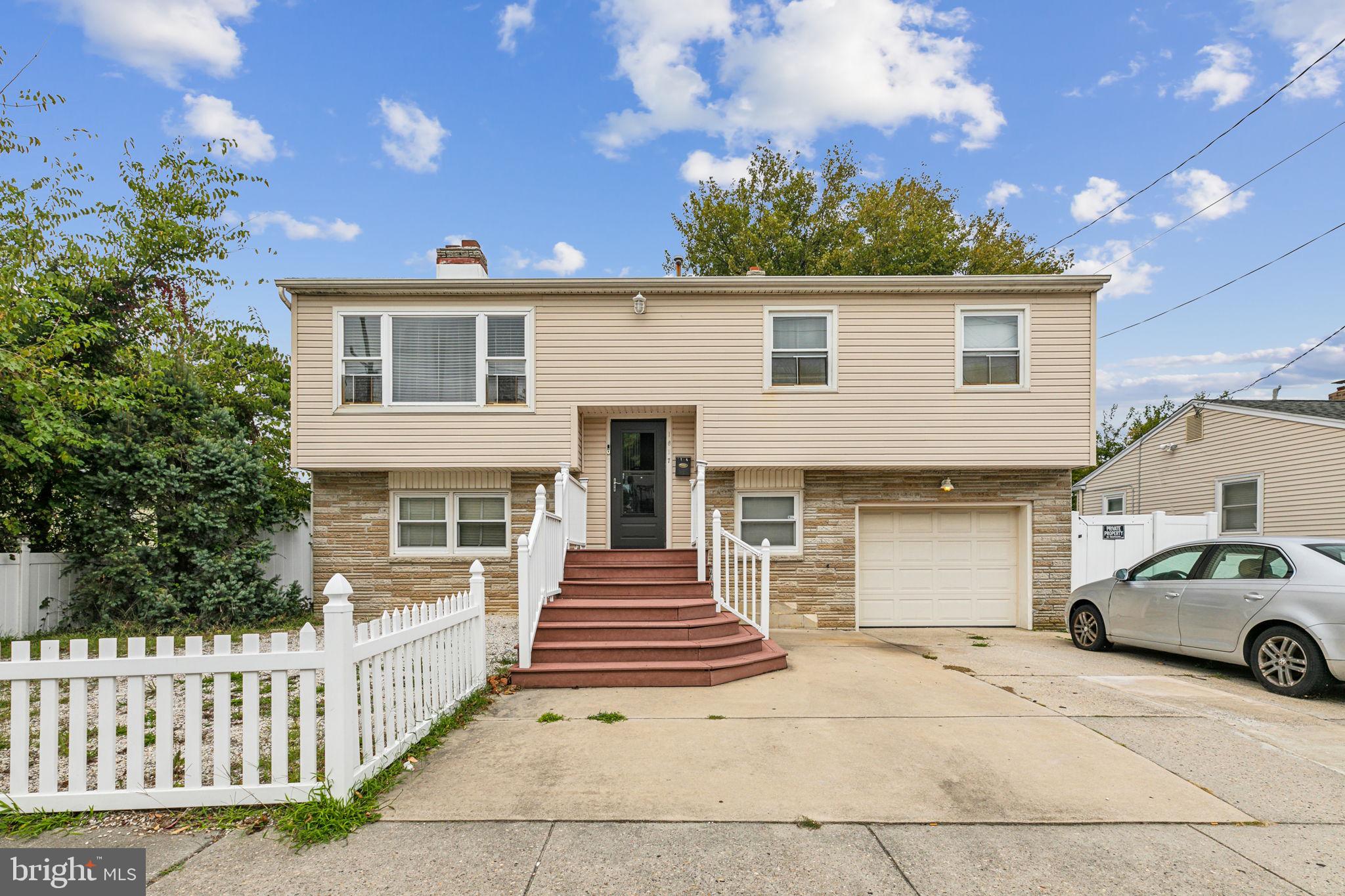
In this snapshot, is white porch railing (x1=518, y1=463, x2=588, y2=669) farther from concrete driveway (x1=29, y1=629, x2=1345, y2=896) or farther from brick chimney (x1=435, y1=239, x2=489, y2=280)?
brick chimney (x1=435, y1=239, x2=489, y2=280)

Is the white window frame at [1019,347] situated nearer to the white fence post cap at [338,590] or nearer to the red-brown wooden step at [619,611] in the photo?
the red-brown wooden step at [619,611]

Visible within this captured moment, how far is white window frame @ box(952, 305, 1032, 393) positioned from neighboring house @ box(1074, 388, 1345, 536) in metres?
5.74

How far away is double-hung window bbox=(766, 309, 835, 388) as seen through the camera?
32.8 ft

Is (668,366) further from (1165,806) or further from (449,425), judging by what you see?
(1165,806)

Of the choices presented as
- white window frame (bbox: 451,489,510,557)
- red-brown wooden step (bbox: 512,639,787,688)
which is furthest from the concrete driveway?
white window frame (bbox: 451,489,510,557)

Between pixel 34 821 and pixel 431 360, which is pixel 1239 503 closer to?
pixel 431 360

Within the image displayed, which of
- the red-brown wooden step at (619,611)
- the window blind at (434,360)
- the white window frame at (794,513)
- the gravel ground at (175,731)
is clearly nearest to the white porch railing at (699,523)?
the red-brown wooden step at (619,611)

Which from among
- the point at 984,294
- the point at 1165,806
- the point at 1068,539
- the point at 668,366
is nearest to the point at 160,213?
the point at 668,366

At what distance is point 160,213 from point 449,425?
6912 mm

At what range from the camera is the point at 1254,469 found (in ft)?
41.5

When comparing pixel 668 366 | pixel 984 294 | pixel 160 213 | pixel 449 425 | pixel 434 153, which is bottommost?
pixel 449 425

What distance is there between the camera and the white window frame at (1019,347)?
32.5ft

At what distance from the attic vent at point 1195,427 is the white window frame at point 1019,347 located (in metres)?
7.13

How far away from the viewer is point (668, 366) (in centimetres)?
995
